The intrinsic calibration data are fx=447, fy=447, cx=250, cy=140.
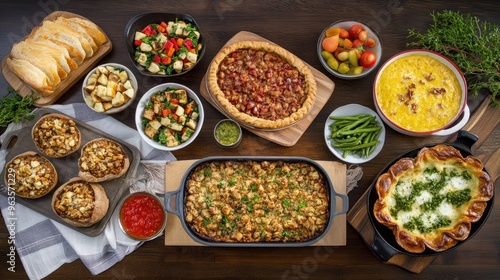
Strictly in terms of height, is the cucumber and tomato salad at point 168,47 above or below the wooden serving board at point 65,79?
above

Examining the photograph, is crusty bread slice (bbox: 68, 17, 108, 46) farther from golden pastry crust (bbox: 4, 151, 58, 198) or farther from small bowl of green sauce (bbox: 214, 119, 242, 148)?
small bowl of green sauce (bbox: 214, 119, 242, 148)

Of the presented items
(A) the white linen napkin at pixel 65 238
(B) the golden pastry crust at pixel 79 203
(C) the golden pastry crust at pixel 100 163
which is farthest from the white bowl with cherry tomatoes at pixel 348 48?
(B) the golden pastry crust at pixel 79 203

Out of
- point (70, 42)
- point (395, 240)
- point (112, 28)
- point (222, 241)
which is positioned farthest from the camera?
point (112, 28)

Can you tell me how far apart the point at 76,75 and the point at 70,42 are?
34 centimetres

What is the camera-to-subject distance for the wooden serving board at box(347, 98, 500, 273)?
4.42 meters

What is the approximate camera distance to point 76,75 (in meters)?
4.63

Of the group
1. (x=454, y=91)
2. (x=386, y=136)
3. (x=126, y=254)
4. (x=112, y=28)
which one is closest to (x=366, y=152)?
(x=386, y=136)

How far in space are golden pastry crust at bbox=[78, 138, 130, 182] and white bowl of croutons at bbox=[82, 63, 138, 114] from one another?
357 millimetres

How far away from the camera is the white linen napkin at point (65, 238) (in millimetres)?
4496

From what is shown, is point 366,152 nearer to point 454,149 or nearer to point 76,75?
point 454,149

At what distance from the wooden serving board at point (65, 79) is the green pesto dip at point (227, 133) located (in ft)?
4.77

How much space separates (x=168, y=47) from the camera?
445cm

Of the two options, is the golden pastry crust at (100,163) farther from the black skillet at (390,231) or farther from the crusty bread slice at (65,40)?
the black skillet at (390,231)

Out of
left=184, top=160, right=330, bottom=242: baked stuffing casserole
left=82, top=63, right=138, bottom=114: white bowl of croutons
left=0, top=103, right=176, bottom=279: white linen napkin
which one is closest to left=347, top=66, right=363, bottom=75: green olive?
left=184, top=160, right=330, bottom=242: baked stuffing casserole
